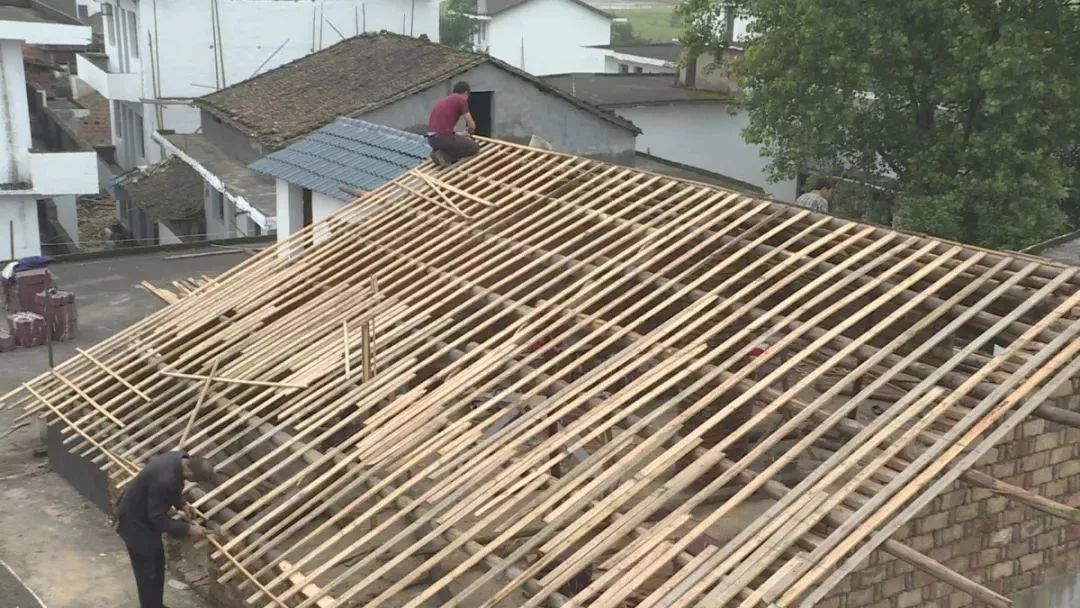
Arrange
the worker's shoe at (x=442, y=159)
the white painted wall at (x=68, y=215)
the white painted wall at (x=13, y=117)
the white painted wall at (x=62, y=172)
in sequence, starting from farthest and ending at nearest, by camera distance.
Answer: the white painted wall at (x=68, y=215)
the white painted wall at (x=62, y=172)
the white painted wall at (x=13, y=117)
the worker's shoe at (x=442, y=159)

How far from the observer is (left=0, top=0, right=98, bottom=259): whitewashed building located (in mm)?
20578

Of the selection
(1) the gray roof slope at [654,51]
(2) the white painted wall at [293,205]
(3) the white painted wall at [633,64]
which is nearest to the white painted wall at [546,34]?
(3) the white painted wall at [633,64]

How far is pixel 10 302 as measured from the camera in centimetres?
1645

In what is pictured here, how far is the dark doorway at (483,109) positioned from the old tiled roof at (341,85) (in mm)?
594

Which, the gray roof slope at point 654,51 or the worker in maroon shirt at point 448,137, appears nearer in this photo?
the worker in maroon shirt at point 448,137

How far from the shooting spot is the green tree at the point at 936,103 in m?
17.4

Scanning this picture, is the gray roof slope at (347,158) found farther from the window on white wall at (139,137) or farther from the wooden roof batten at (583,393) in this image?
the window on white wall at (139,137)

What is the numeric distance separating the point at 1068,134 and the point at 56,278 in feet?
53.7

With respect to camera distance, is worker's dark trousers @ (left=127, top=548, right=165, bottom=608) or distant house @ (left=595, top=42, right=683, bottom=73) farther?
distant house @ (left=595, top=42, right=683, bottom=73)

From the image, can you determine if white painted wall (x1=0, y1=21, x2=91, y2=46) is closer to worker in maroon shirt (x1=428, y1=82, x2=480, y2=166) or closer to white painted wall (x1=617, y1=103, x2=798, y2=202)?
worker in maroon shirt (x1=428, y1=82, x2=480, y2=166)

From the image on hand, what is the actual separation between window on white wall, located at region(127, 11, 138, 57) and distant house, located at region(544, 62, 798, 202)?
1169 cm

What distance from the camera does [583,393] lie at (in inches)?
320

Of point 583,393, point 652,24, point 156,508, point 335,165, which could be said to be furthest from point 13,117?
point 652,24

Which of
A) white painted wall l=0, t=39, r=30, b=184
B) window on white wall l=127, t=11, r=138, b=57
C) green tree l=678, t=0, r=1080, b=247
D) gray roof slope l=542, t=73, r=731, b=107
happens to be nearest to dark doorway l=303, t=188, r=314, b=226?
white painted wall l=0, t=39, r=30, b=184
